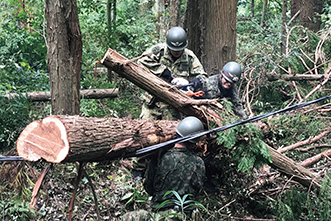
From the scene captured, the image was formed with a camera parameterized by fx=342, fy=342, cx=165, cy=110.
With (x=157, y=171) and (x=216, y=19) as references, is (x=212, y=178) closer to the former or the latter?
(x=157, y=171)

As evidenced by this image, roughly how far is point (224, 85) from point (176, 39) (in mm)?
1073

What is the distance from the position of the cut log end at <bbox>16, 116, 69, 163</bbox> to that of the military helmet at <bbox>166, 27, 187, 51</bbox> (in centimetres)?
287

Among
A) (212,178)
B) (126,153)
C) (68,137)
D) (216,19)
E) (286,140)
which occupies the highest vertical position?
(216,19)

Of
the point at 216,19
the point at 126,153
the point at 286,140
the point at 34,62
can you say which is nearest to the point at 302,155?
the point at 286,140

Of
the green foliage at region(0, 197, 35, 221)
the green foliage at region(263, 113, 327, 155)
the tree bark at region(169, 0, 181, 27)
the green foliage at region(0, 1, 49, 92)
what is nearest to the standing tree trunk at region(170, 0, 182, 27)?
the tree bark at region(169, 0, 181, 27)

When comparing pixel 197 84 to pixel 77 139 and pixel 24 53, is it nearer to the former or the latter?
pixel 77 139

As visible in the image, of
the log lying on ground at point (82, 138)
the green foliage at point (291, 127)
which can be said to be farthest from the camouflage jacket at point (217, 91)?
the log lying on ground at point (82, 138)

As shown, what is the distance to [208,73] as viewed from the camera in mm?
6312

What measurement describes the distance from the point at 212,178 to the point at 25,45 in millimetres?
5602

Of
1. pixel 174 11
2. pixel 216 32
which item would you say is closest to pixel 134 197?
pixel 216 32

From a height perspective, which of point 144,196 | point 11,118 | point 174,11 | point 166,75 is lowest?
point 144,196

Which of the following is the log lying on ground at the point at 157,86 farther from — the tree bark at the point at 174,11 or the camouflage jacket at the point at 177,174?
the tree bark at the point at 174,11

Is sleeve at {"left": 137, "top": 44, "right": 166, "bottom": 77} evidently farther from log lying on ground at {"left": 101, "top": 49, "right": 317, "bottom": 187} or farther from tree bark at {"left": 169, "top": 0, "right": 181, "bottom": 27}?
tree bark at {"left": 169, "top": 0, "right": 181, "bottom": 27}

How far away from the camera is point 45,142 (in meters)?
3.14
